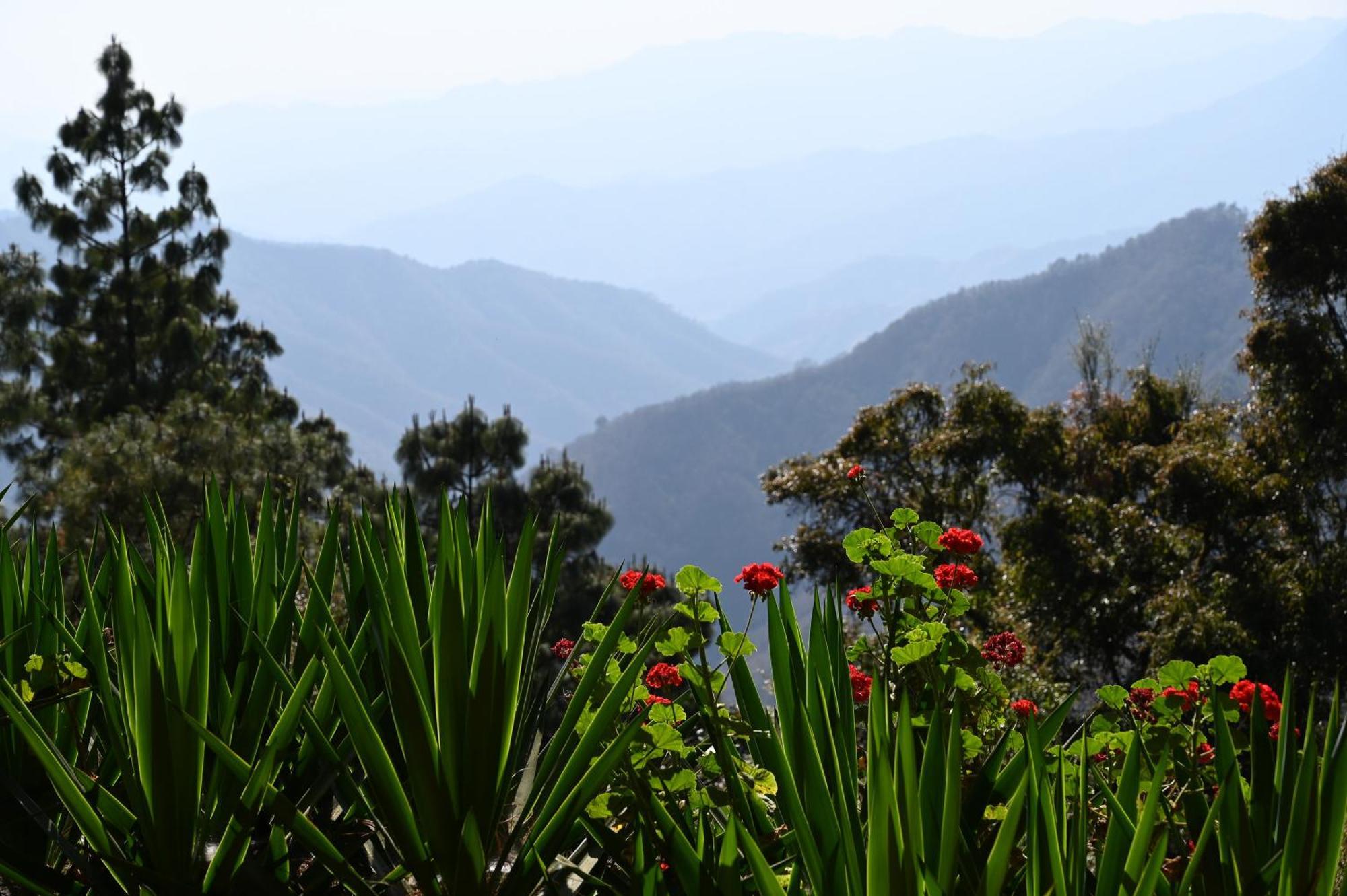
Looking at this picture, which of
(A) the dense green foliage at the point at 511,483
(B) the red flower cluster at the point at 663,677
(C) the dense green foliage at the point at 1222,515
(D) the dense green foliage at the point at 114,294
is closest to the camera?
(B) the red flower cluster at the point at 663,677

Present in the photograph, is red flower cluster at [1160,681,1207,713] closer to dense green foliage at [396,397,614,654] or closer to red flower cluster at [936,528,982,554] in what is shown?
red flower cluster at [936,528,982,554]

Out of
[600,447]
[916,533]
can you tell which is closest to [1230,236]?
[600,447]

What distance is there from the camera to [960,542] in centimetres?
212

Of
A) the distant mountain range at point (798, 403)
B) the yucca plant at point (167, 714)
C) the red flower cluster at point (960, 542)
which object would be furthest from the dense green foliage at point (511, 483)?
the distant mountain range at point (798, 403)

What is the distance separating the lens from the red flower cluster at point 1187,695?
165 centimetres

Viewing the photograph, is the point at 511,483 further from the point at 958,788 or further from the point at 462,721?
the point at 958,788

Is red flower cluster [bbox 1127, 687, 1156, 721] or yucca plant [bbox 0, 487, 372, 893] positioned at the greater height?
yucca plant [bbox 0, 487, 372, 893]

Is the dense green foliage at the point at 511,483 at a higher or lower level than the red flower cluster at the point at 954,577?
higher

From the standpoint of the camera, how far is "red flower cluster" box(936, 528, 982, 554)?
6.90ft

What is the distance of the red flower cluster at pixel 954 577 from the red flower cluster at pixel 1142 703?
1.05ft

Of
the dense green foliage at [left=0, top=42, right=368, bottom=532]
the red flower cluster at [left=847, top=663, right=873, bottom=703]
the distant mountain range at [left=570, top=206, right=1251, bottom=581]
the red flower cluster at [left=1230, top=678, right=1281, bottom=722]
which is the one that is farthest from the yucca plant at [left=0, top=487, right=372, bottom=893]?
the distant mountain range at [left=570, top=206, right=1251, bottom=581]

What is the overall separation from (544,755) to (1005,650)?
0.90 meters

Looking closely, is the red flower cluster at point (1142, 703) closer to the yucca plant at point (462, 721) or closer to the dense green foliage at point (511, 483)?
the yucca plant at point (462, 721)

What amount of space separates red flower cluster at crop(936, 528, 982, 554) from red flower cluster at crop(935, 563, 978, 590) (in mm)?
44
